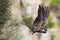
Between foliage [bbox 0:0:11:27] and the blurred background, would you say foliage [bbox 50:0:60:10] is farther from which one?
foliage [bbox 0:0:11:27]

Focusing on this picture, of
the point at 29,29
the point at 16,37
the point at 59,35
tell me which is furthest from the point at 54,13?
the point at 16,37

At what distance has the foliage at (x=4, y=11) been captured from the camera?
2047mm

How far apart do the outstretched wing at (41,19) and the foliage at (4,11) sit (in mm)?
444

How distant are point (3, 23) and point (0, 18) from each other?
77 mm

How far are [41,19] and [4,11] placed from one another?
→ 56 centimetres

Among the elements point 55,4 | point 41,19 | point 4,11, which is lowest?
point 55,4

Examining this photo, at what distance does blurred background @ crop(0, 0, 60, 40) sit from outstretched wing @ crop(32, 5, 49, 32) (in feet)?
0.52

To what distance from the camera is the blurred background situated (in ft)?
6.85

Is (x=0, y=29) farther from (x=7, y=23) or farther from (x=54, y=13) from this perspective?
(x=54, y=13)

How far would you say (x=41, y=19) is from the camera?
2494mm

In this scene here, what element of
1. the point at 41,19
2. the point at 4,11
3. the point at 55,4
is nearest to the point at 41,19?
the point at 41,19

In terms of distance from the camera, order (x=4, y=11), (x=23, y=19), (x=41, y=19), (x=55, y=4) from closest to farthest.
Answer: (x=4, y=11)
(x=41, y=19)
(x=23, y=19)
(x=55, y=4)

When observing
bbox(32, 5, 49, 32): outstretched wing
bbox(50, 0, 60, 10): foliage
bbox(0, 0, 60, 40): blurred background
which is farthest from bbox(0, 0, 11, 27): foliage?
bbox(50, 0, 60, 10): foliage

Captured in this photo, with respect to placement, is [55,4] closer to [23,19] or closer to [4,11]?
[23,19]
